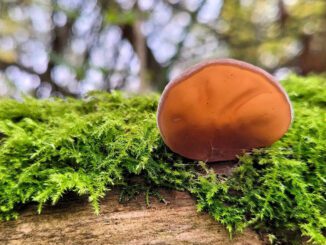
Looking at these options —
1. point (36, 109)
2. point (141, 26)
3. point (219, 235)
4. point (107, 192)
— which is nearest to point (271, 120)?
point (219, 235)

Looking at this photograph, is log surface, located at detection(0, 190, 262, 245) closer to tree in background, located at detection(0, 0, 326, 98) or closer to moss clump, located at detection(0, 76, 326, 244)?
moss clump, located at detection(0, 76, 326, 244)

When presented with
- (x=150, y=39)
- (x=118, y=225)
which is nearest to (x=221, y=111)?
(x=118, y=225)

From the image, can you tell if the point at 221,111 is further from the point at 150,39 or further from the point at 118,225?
the point at 150,39

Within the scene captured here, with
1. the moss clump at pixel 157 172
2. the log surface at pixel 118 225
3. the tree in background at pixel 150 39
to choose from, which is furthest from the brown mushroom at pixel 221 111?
the tree in background at pixel 150 39

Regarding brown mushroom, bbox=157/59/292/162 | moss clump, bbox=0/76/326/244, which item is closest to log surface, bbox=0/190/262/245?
moss clump, bbox=0/76/326/244

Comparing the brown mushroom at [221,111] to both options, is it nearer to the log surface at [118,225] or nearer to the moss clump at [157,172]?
the moss clump at [157,172]
